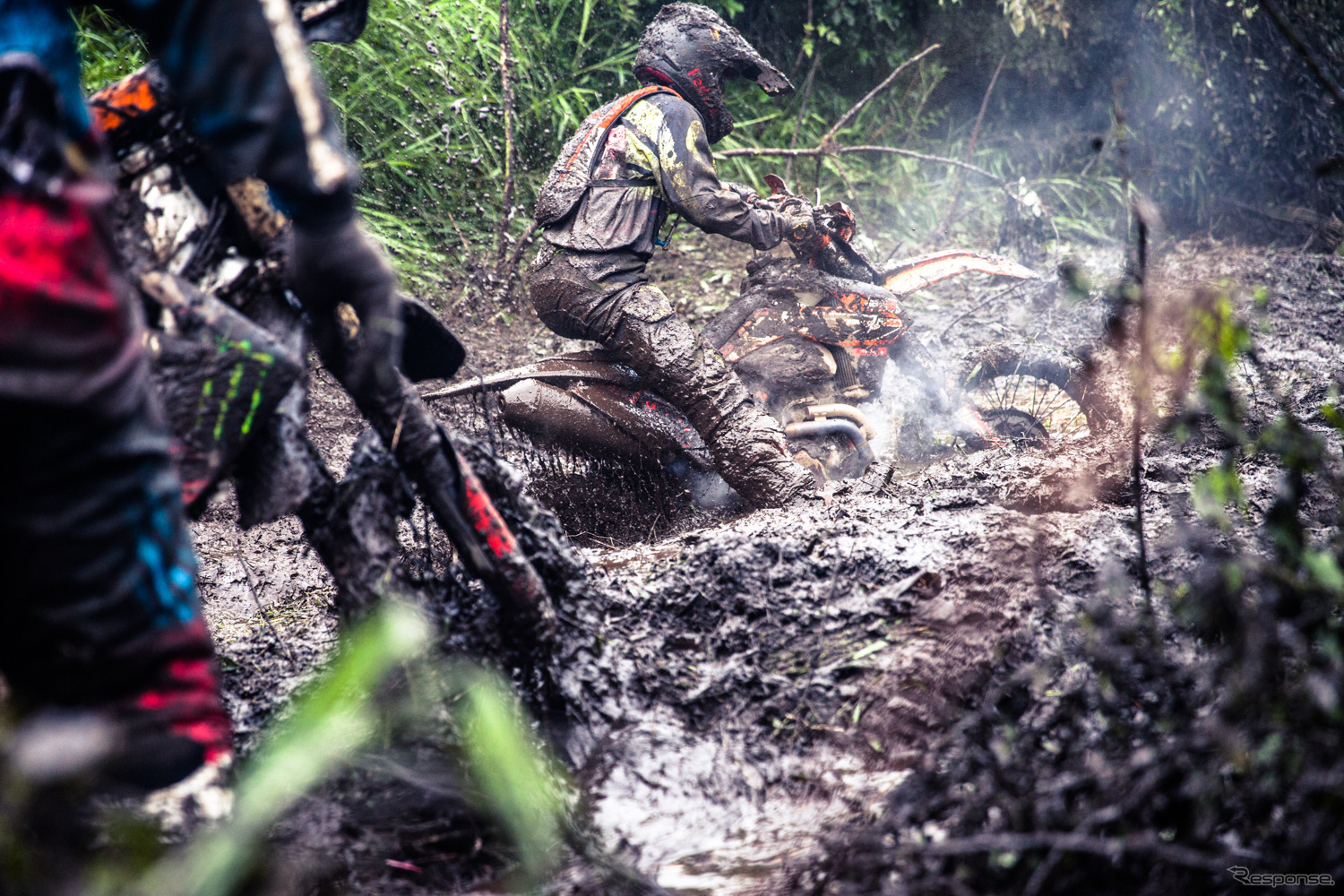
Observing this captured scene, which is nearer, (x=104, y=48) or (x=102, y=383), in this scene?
(x=102, y=383)

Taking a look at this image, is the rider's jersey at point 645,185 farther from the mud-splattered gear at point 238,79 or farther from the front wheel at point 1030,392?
the mud-splattered gear at point 238,79

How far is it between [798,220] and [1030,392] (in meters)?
1.75

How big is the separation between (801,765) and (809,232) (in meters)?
2.92

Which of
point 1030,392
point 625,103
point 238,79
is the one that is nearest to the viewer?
point 238,79

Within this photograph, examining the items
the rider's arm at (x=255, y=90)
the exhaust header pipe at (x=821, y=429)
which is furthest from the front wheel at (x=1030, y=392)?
the rider's arm at (x=255, y=90)

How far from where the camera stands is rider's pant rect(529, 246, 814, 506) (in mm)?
3875

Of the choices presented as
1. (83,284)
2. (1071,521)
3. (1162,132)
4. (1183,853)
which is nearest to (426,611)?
(83,284)

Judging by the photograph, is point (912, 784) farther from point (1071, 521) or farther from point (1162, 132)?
point (1162, 132)

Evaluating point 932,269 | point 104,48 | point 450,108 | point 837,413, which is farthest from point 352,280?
point 450,108

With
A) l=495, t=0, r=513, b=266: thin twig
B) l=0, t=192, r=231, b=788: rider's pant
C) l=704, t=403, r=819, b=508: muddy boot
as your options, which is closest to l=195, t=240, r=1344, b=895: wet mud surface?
l=704, t=403, r=819, b=508: muddy boot

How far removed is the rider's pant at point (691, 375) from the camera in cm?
388

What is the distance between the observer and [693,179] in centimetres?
394

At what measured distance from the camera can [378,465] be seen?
82.5 inches

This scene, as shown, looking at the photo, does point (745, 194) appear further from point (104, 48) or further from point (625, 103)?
point (104, 48)
